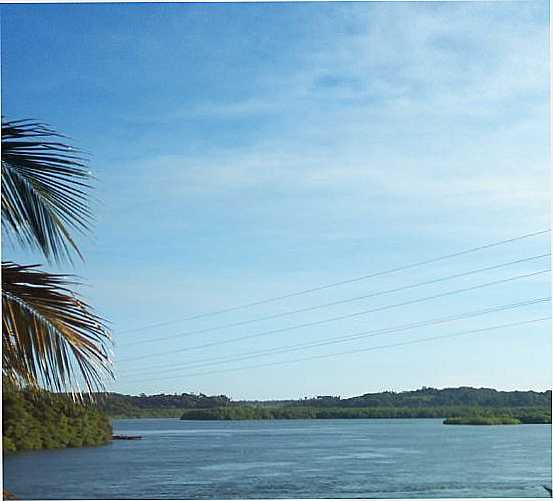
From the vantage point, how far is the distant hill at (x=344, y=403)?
16.7ft

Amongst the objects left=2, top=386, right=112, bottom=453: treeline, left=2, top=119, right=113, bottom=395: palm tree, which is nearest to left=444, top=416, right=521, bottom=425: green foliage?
left=2, top=386, right=112, bottom=453: treeline

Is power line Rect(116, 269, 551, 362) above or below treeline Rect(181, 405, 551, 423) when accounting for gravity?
above

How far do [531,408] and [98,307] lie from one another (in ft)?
7.95

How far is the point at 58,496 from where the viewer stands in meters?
4.97

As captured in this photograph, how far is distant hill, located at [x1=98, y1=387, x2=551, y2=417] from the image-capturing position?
5.10 meters

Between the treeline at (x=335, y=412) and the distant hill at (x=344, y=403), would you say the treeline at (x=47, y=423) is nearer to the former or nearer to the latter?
the distant hill at (x=344, y=403)

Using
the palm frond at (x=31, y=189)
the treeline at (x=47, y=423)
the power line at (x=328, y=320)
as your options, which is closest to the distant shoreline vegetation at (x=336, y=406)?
the treeline at (x=47, y=423)

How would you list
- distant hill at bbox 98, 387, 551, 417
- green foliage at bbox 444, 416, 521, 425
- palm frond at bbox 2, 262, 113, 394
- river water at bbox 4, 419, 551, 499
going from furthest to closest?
green foliage at bbox 444, 416, 521, 425 < distant hill at bbox 98, 387, 551, 417 < river water at bbox 4, 419, 551, 499 < palm frond at bbox 2, 262, 113, 394

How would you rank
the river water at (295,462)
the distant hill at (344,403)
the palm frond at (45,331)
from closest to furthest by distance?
the palm frond at (45,331) → the river water at (295,462) → the distant hill at (344,403)

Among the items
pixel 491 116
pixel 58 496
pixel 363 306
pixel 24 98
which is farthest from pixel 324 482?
pixel 24 98

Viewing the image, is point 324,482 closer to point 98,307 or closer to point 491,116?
point 98,307

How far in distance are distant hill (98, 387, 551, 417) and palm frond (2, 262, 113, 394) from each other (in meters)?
1.64

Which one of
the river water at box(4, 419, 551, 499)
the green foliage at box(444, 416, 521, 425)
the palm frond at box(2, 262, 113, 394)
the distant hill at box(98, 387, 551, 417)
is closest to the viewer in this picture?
the palm frond at box(2, 262, 113, 394)

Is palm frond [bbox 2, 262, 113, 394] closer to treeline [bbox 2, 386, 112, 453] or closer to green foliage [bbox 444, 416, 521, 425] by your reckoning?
treeline [bbox 2, 386, 112, 453]
